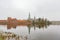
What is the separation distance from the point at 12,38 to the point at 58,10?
781 mm

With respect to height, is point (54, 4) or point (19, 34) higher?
point (54, 4)

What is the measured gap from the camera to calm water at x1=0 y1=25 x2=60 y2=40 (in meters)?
2.58

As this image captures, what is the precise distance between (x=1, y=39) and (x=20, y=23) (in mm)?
355

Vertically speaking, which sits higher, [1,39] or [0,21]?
[0,21]

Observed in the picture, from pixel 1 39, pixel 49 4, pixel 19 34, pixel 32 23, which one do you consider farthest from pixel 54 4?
pixel 1 39

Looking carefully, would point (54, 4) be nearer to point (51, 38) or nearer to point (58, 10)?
point (58, 10)

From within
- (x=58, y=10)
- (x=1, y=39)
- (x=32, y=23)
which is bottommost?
(x=1, y=39)

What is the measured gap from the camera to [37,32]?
8.48 feet

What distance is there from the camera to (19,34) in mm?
2594

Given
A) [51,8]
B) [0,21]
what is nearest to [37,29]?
[51,8]

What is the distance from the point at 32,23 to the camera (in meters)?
2.61

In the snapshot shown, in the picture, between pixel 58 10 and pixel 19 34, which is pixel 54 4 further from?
pixel 19 34

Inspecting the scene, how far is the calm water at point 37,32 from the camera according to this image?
2.58 m

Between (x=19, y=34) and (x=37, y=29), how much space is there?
0.27m
